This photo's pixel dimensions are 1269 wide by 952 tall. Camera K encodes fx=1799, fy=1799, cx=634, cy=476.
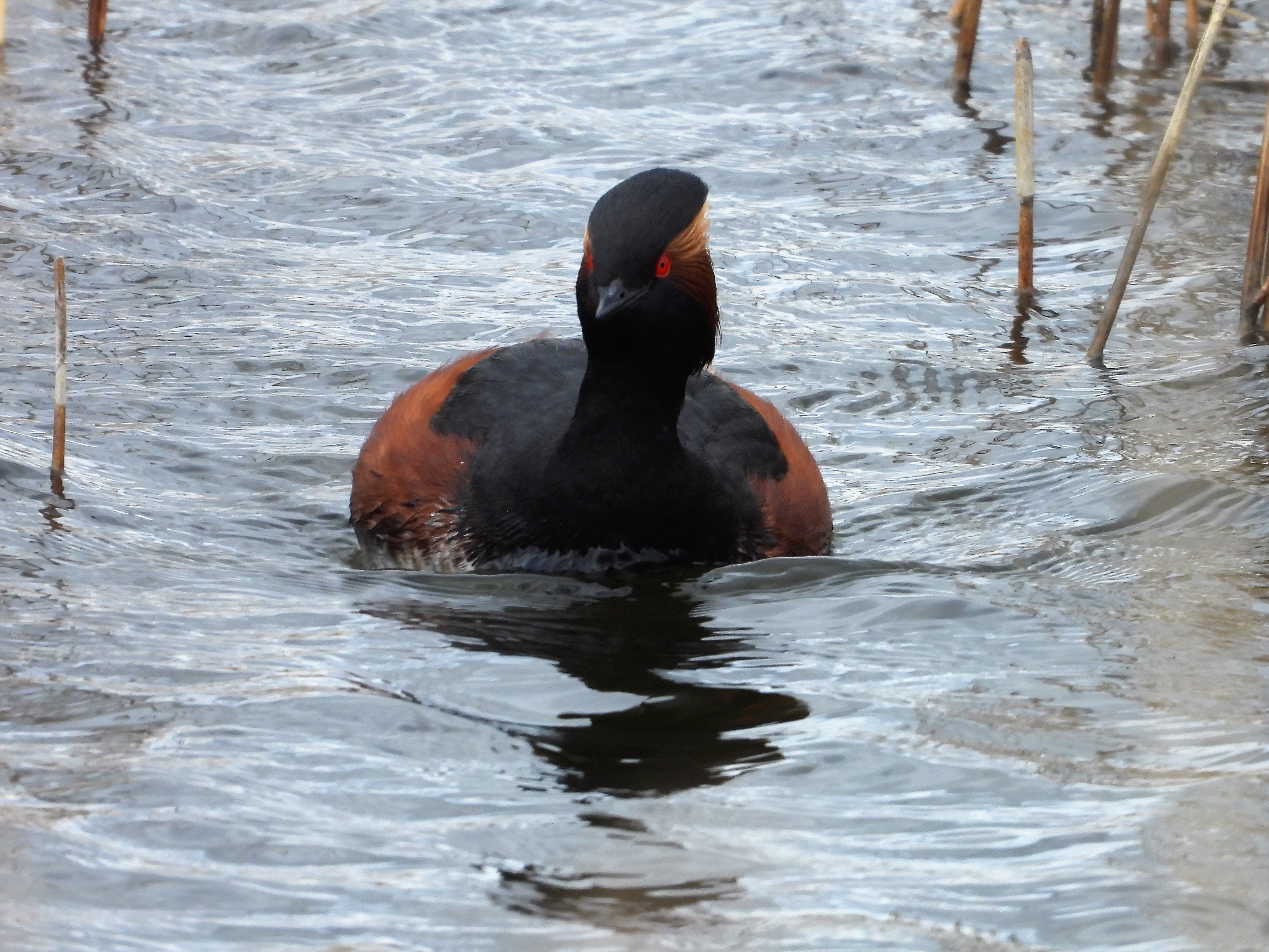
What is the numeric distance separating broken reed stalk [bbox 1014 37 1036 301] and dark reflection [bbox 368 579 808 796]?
405 cm

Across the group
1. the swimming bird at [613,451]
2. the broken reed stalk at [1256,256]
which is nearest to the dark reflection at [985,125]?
the broken reed stalk at [1256,256]

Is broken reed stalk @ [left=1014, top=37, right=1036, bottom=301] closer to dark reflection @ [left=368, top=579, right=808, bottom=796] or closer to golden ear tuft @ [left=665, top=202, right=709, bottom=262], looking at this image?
golden ear tuft @ [left=665, top=202, right=709, bottom=262]

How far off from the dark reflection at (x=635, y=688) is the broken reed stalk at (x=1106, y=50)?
27.5 feet

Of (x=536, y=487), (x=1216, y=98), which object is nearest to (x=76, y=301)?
(x=536, y=487)

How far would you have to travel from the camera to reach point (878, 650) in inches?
228

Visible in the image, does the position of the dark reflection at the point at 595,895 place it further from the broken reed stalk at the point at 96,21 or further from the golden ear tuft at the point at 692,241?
the broken reed stalk at the point at 96,21

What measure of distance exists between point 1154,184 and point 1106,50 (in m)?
5.18

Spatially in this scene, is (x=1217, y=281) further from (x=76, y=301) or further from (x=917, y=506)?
(x=76, y=301)

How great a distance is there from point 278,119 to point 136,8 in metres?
2.98

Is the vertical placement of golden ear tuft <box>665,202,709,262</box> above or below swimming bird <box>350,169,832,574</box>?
above

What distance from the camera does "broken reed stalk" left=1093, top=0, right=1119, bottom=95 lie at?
1320cm

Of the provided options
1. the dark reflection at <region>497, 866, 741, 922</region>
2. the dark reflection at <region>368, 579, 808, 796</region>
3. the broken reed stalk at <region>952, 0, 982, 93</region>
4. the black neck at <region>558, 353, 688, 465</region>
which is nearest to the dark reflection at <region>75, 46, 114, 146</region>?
the broken reed stalk at <region>952, 0, 982, 93</region>

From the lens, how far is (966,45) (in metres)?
13.4

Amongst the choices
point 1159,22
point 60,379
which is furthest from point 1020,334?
point 1159,22
